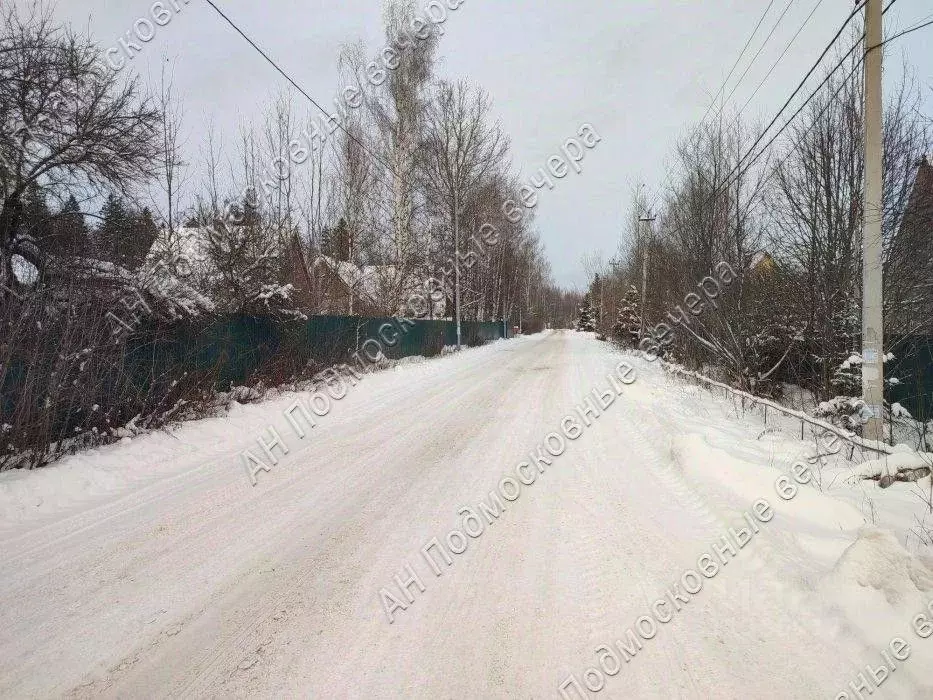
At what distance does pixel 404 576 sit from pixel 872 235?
5.80 m

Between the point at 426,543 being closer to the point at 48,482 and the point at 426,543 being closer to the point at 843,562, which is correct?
the point at 843,562

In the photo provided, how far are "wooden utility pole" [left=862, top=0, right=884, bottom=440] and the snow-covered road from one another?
117 cm

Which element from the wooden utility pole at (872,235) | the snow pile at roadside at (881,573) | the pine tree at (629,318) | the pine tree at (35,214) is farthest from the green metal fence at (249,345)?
the pine tree at (629,318)

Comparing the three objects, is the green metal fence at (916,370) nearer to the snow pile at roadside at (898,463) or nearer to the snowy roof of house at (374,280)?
the snow pile at roadside at (898,463)

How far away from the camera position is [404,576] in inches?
118

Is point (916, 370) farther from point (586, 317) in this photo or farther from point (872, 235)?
point (586, 317)

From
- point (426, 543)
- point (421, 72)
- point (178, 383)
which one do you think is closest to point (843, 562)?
point (426, 543)

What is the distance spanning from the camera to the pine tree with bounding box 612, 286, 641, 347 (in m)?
27.9

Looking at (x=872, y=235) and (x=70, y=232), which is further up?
(x=70, y=232)

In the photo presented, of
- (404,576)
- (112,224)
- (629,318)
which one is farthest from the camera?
(629,318)

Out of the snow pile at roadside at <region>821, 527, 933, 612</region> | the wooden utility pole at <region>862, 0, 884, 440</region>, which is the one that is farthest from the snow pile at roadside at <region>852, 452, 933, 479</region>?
the snow pile at roadside at <region>821, 527, 933, 612</region>

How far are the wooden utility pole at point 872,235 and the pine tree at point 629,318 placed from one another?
2275 cm

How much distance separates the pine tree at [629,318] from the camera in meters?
27.9

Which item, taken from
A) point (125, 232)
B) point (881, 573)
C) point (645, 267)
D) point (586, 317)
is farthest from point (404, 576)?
point (586, 317)
